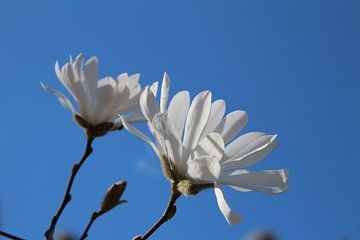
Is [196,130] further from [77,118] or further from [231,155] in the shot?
[77,118]

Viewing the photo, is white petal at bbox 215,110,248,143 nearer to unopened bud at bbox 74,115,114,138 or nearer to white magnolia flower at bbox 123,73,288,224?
white magnolia flower at bbox 123,73,288,224

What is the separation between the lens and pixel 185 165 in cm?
83

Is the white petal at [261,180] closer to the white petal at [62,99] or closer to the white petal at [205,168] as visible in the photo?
the white petal at [205,168]

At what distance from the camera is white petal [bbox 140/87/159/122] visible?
807 millimetres

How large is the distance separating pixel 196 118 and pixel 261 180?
13 cm

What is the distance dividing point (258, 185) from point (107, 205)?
23cm

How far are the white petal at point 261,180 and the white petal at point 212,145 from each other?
53mm

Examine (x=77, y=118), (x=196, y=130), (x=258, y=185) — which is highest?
(x=77, y=118)

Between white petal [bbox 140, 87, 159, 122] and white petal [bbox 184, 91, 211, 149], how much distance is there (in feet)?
0.17

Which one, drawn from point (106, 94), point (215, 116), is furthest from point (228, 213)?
point (106, 94)

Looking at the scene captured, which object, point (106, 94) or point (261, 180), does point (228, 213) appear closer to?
point (261, 180)

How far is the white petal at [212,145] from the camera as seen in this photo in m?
0.76

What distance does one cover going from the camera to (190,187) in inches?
32.4

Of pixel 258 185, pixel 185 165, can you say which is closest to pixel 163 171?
pixel 185 165
